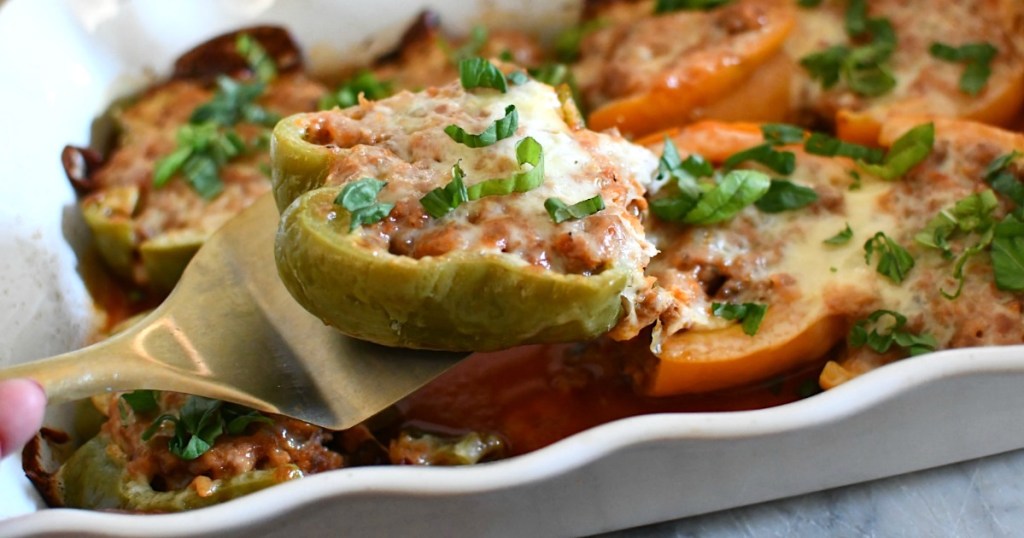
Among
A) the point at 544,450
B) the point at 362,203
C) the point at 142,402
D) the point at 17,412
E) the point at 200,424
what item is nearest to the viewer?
the point at 17,412

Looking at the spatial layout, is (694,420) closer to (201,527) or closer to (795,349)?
(795,349)

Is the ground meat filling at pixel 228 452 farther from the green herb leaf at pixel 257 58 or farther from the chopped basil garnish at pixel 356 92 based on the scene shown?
the green herb leaf at pixel 257 58

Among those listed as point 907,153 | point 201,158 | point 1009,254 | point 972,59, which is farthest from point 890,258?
point 201,158

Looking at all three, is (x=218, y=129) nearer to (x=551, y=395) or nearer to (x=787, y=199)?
(x=551, y=395)

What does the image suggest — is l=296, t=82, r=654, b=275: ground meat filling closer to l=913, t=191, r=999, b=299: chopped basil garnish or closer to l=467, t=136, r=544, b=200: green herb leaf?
l=467, t=136, r=544, b=200: green herb leaf

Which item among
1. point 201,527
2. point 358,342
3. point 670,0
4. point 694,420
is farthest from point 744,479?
point 670,0
